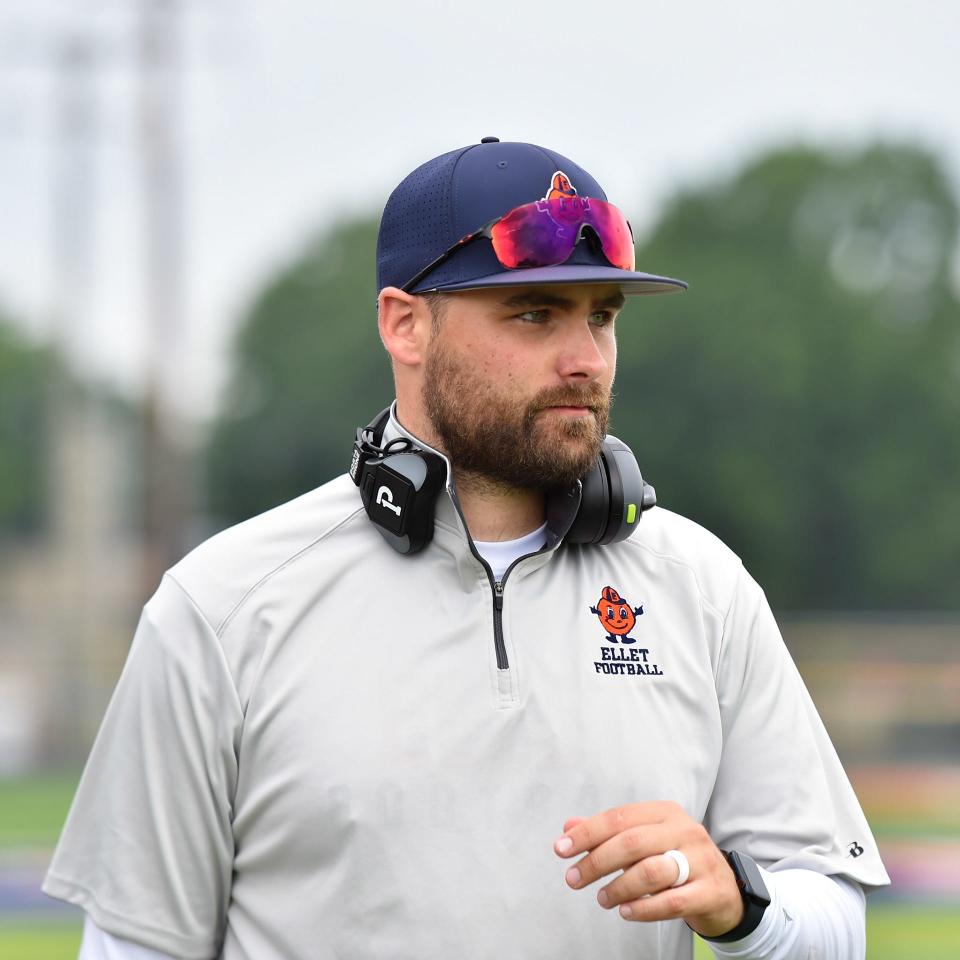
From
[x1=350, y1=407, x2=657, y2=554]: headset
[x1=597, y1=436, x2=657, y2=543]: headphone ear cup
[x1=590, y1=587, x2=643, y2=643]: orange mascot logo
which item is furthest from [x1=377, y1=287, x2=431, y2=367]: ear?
[x1=590, y1=587, x2=643, y2=643]: orange mascot logo

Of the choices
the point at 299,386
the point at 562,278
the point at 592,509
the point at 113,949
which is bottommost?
the point at 299,386

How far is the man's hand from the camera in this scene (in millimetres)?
2240

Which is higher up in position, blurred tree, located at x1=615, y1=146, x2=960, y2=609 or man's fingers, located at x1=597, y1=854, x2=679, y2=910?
man's fingers, located at x1=597, y1=854, x2=679, y2=910

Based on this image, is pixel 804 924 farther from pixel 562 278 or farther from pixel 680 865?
pixel 562 278

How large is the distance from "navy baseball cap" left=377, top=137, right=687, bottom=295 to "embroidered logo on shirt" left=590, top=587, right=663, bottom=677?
523 mm

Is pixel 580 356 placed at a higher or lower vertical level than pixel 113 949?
higher

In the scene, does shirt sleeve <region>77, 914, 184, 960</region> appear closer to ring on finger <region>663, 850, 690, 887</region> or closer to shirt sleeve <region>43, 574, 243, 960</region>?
shirt sleeve <region>43, 574, 243, 960</region>

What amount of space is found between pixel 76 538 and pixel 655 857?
2472 cm

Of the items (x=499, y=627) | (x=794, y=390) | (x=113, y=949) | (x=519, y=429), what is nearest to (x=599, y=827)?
(x=499, y=627)

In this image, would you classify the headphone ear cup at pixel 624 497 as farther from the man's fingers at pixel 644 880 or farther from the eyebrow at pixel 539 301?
the man's fingers at pixel 644 880

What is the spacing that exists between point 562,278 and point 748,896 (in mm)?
983

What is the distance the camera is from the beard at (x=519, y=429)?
102 inches

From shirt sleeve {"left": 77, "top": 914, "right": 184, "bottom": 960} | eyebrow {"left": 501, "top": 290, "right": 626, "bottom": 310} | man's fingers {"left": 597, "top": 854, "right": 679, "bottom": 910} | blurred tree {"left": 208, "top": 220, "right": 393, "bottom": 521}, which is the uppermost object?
eyebrow {"left": 501, "top": 290, "right": 626, "bottom": 310}

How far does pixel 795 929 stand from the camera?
2.45 m
